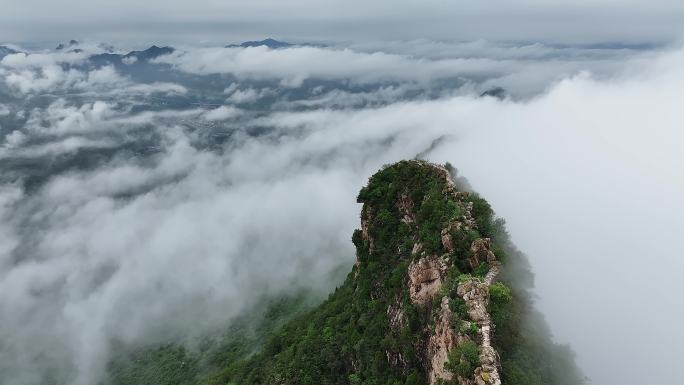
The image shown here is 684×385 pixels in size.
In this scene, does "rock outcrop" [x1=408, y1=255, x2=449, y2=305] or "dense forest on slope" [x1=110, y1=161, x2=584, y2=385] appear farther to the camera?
"rock outcrop" [x1=408, y1=255, x2=449, y2=305]

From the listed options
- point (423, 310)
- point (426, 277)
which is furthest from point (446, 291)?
point (426, 277)

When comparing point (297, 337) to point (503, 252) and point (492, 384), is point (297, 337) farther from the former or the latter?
point (492, 384)

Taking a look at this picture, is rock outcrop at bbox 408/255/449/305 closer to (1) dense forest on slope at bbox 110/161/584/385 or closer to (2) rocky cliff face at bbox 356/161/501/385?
(2) rocky cliff face at bbox 356/161/501/385

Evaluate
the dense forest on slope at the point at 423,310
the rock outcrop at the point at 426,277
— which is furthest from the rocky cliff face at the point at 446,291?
the dense forest on slope at the point at 423,310

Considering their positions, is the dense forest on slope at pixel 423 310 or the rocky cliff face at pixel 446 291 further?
the dense forest on slope at pixel 423 310

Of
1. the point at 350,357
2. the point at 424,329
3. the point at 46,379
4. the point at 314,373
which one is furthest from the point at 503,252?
the point at 46,379

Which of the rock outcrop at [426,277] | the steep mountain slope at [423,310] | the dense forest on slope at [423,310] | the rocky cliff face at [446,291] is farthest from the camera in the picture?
the rock outcrop at [426,277]

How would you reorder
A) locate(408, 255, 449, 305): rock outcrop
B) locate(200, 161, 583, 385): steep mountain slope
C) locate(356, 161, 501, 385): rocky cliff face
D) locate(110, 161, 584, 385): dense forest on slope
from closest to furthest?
1. locate(356, 161, 501, 385): rocky cliff face
2. locate(200, 161, 583, 385): steep mountain slope
3. locate(110, 161, 584, 385): dense forest on slope
4. locate(408, 255, 449, 305): rock outcrop

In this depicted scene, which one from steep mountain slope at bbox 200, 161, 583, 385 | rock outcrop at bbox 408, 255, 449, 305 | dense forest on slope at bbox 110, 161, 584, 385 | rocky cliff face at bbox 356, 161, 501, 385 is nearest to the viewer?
rocky cliff face at bbox 356, 161, 501, 385

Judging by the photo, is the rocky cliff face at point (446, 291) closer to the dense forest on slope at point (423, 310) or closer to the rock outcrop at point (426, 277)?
the rock outcrop at point (426, 277)

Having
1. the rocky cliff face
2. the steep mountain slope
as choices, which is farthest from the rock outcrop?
the steep mountain slope

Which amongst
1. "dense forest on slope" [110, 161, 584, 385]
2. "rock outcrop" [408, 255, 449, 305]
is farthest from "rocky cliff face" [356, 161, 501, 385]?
"dense forest on slope" [110, 161, 584, 385]
